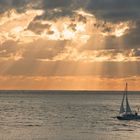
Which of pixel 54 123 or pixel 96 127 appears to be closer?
pixel 96 127

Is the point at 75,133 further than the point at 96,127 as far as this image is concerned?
No

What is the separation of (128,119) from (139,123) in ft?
30.5

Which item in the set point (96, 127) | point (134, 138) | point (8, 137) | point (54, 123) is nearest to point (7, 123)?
point (54, 123)

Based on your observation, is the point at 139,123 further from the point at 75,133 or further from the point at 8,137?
the point at 8,137

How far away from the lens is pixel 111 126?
418 feet

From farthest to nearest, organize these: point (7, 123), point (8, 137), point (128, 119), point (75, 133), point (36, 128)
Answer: point (128, 119) → point (7, 123) → point (36, 128) → point (75, 133) → point (8, 137)

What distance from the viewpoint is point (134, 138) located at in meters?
103

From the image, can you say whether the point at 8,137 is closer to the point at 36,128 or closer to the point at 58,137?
the point at 58,137

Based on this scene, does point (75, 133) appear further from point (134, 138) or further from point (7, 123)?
point (7, 123)

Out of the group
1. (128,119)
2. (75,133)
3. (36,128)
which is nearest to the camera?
(75,133)

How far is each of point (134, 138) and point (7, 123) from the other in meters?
41.3

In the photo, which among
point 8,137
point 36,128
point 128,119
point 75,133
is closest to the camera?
point 8,137

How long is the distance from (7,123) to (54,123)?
11.6 m

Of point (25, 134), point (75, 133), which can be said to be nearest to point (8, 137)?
point (25, 134)
